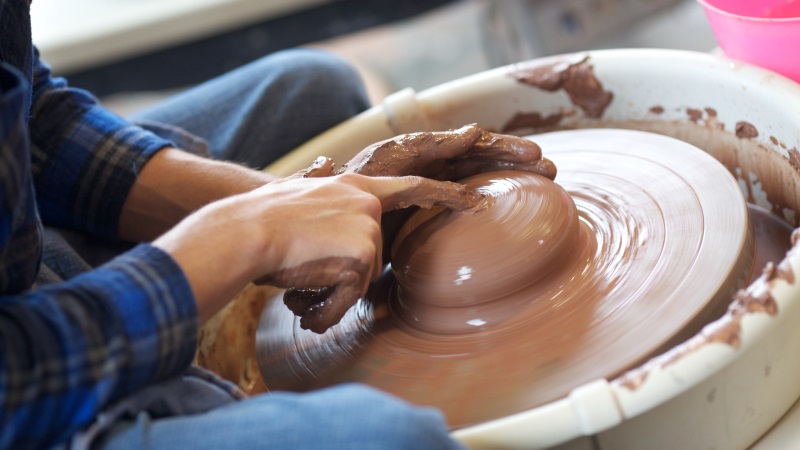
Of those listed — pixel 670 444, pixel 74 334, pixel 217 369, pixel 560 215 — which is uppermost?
pixel 74 334

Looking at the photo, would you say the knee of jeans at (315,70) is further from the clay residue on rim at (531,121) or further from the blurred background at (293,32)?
the blurred background at (293,32)

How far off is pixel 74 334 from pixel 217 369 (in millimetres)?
654

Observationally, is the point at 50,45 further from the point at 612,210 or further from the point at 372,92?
the point at 612,210

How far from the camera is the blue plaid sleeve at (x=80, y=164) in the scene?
1.49 metres

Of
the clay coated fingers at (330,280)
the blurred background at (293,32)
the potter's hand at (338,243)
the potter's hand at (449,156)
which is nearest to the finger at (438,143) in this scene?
the potter's hand at (449,156)

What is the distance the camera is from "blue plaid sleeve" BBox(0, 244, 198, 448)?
0.87 metres

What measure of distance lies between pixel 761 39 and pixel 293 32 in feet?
6.94

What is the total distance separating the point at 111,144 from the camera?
1.50 meters

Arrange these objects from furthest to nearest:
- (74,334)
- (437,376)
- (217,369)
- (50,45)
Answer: (50,45)
(217,369)
(437,376)
(74,334)

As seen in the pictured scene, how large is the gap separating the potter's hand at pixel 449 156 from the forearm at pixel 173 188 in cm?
22

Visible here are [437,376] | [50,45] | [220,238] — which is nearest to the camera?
[220,238]

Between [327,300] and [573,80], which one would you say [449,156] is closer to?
[327,300]

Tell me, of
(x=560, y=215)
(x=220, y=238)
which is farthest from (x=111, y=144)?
(x=560, y=215)

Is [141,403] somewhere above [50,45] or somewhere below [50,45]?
above
